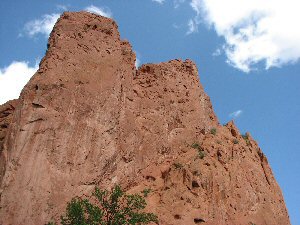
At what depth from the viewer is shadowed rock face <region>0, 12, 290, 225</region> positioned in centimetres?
2798

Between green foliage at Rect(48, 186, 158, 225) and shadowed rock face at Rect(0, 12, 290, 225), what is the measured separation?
1099 mm

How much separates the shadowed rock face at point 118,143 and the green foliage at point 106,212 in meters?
1.10

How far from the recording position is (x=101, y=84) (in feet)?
107

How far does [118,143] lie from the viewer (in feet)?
104

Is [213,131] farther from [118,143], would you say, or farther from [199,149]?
[118,143]

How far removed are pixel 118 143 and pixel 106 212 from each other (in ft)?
15.9

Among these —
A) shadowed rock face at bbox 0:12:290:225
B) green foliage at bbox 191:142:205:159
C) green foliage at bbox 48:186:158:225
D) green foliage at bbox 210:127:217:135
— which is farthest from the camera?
green foliage at bbox 210:127:217:135

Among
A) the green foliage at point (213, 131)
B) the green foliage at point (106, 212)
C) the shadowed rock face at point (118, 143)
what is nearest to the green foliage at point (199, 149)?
the shadowed rock face at point (118, 143)

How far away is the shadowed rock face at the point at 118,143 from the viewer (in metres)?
28.0

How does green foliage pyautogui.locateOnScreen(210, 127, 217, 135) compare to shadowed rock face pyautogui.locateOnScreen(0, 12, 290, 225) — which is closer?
shadowed rock face pyautogui.locateOnScreen(0, 12, 290, 225)

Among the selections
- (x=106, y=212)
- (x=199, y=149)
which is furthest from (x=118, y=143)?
(x=199, y=149)

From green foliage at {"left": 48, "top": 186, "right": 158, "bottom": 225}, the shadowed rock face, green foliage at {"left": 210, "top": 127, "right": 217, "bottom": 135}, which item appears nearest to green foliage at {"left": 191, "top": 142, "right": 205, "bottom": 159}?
the shadowed rock face

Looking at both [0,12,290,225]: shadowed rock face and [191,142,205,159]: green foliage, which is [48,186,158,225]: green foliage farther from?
[191,142,205,159]: green foliage

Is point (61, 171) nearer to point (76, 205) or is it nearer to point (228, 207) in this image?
point (76, 205)
